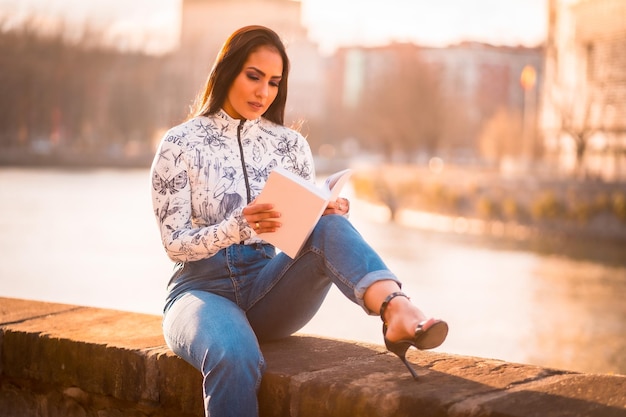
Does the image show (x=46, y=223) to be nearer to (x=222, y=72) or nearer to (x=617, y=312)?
(x=617, y=312)

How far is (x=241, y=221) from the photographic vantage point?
265 cm

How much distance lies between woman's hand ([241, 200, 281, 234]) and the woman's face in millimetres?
482

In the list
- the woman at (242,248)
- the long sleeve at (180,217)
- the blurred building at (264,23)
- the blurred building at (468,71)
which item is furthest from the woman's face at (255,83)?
the blurred building at (264,23)

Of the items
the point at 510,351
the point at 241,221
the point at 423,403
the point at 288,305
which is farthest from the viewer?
the point at 510,351

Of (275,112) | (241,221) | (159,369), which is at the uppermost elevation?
(275,112)

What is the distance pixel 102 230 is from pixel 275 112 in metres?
19.7

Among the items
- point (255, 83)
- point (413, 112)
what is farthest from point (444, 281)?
point (413, 112)

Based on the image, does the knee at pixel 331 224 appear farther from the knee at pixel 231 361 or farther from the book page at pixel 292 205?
the knee at pixel 231 361

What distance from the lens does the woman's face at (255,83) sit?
9.77ft

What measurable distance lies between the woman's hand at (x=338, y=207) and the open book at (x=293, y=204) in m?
0.12

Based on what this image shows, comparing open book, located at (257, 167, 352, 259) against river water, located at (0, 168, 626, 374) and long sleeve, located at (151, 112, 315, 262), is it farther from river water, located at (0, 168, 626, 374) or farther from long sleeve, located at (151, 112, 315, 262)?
river water, located at (0, 168, 626, 374)

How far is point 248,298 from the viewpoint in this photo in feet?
9.41

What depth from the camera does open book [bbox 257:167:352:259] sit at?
8.33 feet

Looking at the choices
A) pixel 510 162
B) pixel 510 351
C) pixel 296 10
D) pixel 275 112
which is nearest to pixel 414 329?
pixel 275 112
